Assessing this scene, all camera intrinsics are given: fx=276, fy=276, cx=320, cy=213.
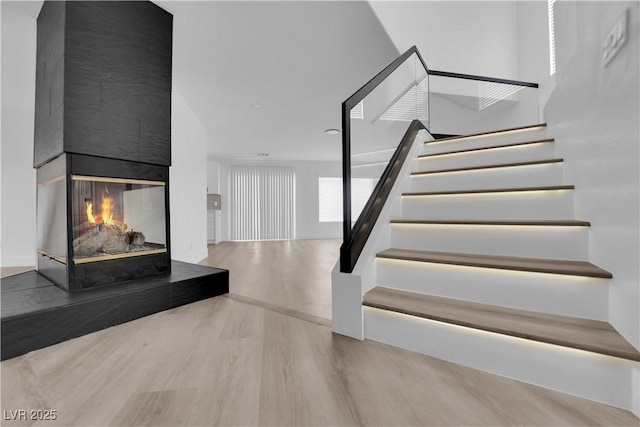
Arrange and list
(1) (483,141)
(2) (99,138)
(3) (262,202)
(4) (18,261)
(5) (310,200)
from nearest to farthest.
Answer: (2) (99,138), (1) (483,141), (4) (18,261), (3) (262,202), (5) (310,200)

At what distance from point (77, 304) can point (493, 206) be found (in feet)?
8.30

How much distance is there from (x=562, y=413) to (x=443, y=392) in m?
0.36

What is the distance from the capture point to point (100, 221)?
1.95m

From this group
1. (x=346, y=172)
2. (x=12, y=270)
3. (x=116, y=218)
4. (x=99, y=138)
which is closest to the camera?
(x=346, y=172)

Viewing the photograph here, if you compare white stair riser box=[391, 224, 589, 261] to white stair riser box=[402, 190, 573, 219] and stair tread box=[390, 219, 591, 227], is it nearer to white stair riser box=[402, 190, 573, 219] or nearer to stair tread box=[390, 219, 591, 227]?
stair tread box=[390, 219, 591, 227]

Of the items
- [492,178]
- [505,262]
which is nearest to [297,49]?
[492,178]

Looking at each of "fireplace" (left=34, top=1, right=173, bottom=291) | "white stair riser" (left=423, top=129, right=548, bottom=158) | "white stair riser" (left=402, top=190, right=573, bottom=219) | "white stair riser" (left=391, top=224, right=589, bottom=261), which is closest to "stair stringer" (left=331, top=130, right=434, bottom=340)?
"white stair riser" (left=391, top=224, right=589, bottom=261)

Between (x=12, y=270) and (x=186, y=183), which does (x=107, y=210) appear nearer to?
(x=186, y=183)

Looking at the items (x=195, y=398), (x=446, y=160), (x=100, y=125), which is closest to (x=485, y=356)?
(x=195, y=398)

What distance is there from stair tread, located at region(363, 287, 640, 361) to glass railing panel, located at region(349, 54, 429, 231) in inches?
21.3

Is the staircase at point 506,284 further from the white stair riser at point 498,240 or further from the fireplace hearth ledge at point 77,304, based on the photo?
the fireplace hearth ledge at point 77,304

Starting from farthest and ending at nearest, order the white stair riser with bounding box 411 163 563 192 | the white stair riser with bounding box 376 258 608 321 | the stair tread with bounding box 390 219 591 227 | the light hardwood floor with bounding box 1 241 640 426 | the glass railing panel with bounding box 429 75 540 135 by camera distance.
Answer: the glass railing panel with bounding box 429 75 540 135
the white stair riser with bounding box 411 163 563 192
the stair tread with bounding box 390 219 591 227
the white stair riser with bounding box 376 258 608 321
the light hardwood floor with bounding box 1 241 640 426

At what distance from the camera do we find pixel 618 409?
0.94 m

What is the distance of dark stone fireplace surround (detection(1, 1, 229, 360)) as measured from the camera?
1582 millimetres
